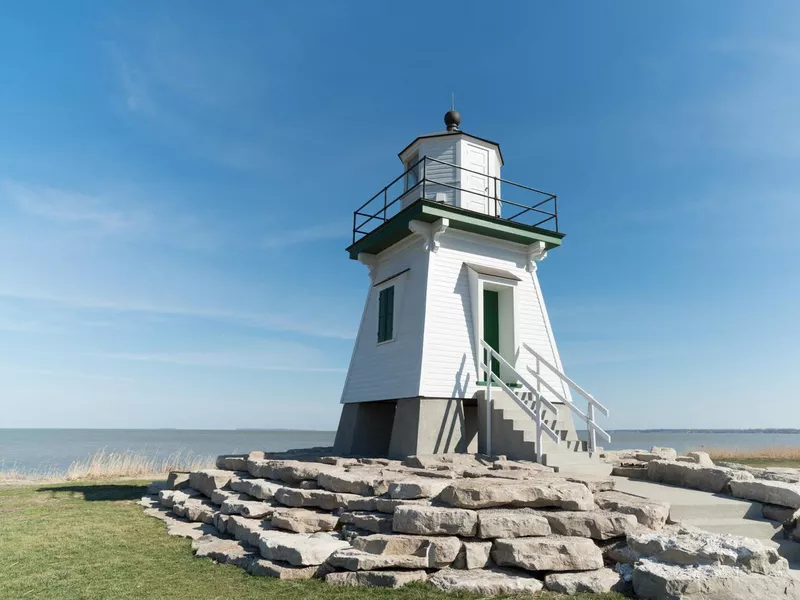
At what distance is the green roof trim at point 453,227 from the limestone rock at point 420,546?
24.5 ft

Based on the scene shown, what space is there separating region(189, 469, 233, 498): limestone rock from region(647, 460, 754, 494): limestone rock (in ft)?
25.8

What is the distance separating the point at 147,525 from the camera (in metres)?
8.96

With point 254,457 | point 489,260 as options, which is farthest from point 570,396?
point 254,457

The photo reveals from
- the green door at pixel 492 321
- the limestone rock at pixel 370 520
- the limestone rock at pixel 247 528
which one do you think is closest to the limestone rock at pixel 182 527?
the limestone rock at pixel 247 528

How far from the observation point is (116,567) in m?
6.50

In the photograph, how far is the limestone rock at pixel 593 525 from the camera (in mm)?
6105

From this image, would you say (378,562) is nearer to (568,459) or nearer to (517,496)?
(517,496)

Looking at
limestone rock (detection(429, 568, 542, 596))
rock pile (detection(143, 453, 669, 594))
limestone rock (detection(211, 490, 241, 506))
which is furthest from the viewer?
limestone rock (detection(211, 490, 241, 506))

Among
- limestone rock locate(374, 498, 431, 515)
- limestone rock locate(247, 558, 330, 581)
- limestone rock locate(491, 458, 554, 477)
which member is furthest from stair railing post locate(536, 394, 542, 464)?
limestone rock locate(247, 558, 330, 581)

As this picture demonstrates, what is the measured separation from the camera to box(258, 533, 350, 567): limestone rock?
5.94m

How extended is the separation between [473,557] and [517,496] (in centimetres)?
103

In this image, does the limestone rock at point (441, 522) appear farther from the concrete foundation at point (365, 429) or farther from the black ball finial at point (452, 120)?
the black ball finial at point (452, 120)

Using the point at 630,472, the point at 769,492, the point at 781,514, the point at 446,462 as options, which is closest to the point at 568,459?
the point at 630,472

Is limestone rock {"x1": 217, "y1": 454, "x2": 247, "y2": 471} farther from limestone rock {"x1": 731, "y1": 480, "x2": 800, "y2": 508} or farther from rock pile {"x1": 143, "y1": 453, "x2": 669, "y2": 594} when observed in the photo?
limestone rock {"x1": 731, "y1": 480, "x2": 800, "y2": 508}
